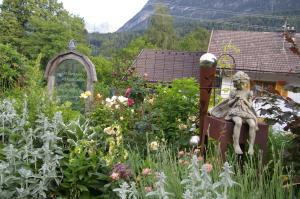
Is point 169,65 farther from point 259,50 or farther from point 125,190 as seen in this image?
point 125,190

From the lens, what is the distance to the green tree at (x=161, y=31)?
46781 millimetres

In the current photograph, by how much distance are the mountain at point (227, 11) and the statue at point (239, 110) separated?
1275 inches

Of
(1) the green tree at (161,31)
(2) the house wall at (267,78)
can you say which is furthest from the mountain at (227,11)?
(2) the house wall at (267,78)

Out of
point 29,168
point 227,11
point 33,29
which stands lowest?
point 29,168

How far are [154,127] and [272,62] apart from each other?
20.1 m

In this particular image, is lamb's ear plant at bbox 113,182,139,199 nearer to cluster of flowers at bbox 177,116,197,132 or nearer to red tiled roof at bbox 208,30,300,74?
cluster of flowers at bbox 177,116,197,132

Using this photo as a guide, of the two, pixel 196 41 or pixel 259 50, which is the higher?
pixel 196 41

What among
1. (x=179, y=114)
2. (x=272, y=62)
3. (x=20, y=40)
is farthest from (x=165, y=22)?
(x=179, y=114)

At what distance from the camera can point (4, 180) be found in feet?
8.44

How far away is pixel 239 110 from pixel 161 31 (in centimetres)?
4450

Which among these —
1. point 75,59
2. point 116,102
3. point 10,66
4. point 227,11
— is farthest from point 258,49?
point 227,11

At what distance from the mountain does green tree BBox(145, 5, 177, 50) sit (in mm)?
1207

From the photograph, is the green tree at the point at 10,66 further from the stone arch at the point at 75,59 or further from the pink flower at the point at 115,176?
the pink flower at the point at 115,176

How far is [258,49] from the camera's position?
25.2 meters
